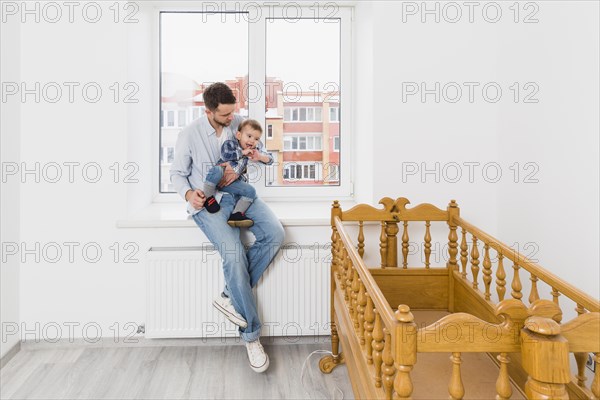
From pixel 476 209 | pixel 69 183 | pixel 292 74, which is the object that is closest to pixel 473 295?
pixel 476 209

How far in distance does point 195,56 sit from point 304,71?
650mm

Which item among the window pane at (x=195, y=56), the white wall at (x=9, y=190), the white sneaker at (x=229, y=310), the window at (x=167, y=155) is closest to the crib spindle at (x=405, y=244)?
the white sneaker at (x=229, y=310)

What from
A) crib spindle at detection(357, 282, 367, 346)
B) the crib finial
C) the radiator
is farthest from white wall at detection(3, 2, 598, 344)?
the crib finial

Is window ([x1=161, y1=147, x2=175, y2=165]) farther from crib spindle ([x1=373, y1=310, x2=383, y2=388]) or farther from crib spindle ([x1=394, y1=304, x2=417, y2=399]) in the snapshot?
crib spindle ([x1=394, y1=304, x2=417, y2=399])

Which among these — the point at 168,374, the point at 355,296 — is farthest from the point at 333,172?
the point at 168,374

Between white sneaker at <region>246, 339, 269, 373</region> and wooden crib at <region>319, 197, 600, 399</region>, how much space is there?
0.27 metres

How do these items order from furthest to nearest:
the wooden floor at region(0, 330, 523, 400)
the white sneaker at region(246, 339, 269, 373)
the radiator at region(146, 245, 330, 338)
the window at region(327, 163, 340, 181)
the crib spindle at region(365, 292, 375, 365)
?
the window at region(327, 163, 340, 181) < the radiator at region(146, 245, 330, 338) < the white sneaker at region(246, 339, 269, 373) < the wooden floor at region(0, 330, 523, 400) < the crib spindle at region(365, 292, 375, 365)

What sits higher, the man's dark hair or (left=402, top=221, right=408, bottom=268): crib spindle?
the man's dark hair

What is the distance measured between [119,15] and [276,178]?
1200 mm

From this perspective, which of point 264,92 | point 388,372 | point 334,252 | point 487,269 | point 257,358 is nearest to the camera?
point 388,372

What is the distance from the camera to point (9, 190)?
232 cm

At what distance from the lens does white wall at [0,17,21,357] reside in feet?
7.43

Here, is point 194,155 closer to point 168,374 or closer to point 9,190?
point 9,190

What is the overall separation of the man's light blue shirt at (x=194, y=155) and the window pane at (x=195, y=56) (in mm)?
525
